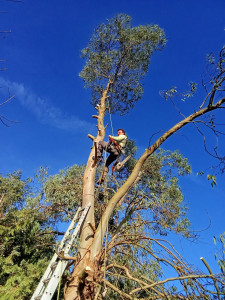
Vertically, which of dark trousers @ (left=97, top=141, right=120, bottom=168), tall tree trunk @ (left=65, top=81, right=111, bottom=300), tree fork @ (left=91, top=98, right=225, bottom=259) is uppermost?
dark trousers @ (left=97, top=141, right=120, bottom=168)

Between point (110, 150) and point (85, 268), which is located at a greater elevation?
point (110, 150)

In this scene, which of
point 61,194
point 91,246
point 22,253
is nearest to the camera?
point 91,246

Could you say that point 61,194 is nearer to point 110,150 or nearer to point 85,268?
point 110,150

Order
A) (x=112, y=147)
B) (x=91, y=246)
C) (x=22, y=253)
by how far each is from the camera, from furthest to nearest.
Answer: (x=22, y=253)
(x=112, y=147)
(x=91, y=246)

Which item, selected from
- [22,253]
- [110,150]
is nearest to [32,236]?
[22,253]

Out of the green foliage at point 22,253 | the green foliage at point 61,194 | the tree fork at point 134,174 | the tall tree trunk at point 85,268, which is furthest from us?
the green foliage at point 61,194

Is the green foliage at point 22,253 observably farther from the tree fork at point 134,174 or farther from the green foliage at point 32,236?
the tree fork at point 134,174

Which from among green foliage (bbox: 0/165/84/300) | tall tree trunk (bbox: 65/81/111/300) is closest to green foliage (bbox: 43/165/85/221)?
green foliage (bbox: 0/165/84/300)

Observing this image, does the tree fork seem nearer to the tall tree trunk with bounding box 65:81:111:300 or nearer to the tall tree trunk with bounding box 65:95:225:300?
the tall tree trunk with bounding box 65:95:225:300

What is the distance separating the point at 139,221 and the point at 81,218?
3.96 ft

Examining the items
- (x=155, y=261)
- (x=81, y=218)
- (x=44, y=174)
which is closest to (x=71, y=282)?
(x=81, y=218)

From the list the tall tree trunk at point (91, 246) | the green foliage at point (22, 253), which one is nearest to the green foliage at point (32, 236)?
the green foliage at point (22, 253)

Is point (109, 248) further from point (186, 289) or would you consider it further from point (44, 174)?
point (44, 174)

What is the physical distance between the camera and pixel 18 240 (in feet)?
23.5
